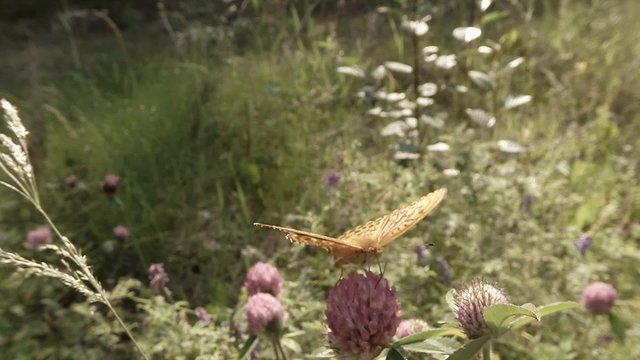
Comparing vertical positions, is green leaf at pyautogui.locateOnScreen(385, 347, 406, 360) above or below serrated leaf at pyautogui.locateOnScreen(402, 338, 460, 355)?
above

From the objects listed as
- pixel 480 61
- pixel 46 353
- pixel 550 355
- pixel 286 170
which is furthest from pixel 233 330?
pixel 480 61

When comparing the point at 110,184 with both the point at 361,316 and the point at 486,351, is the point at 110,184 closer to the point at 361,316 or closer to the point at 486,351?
the point at 361,316

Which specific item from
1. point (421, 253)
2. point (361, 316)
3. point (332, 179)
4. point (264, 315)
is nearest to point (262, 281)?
point (264, 315)

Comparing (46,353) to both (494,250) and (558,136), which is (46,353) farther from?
(558,136)

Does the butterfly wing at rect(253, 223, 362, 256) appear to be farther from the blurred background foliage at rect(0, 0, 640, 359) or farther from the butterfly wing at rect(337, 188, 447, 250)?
the blurred background foliage at rect(0, 0, 640, 359)

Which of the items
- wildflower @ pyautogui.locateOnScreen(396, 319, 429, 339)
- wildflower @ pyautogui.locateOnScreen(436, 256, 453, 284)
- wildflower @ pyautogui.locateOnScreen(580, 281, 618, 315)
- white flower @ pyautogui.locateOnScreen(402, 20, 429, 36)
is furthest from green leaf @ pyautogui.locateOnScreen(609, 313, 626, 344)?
white flower @ pyautogui.locateOnScreen(402, 20, 429, 36)

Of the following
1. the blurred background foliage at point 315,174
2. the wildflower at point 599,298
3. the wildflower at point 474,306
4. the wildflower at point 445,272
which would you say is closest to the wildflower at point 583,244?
the blurred background foliage at point 315,174
